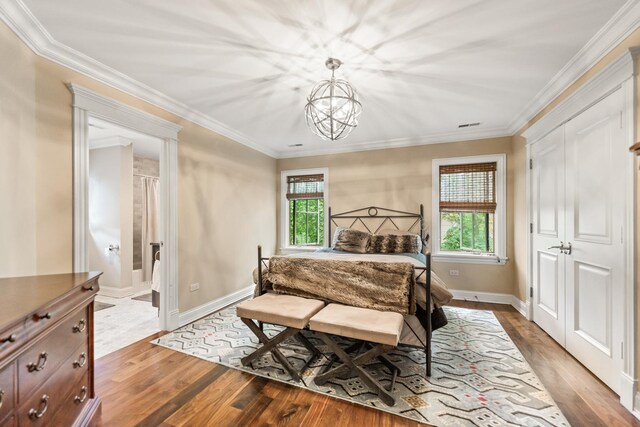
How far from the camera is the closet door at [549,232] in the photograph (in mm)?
2652

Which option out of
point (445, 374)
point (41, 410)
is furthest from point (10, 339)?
point (445, 374)

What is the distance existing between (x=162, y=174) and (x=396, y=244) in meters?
3.22

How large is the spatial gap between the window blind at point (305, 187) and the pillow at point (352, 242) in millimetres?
1202

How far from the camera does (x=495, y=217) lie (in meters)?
4.10

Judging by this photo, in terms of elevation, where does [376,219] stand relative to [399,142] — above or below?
below

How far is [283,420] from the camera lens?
66.7 inches

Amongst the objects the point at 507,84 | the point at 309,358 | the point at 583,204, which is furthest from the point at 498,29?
the point at 309,358

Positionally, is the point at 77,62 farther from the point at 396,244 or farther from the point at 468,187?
the point at 468,187

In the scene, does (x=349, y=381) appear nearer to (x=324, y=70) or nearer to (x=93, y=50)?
(x=324, y=70)

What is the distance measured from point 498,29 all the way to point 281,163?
13.4 feet

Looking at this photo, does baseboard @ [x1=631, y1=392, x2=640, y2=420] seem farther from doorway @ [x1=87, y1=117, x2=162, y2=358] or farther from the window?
doorway @ [x1=87, y1=117, x2=162, y2=358]

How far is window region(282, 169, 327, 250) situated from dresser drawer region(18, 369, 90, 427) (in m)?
3.91

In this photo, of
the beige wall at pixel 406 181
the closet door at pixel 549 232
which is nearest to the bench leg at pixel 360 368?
the closet door at pixel 549 232

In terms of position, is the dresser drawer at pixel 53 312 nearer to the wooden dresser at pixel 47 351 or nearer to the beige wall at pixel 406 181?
the wooden dresser at pixel 47 351
